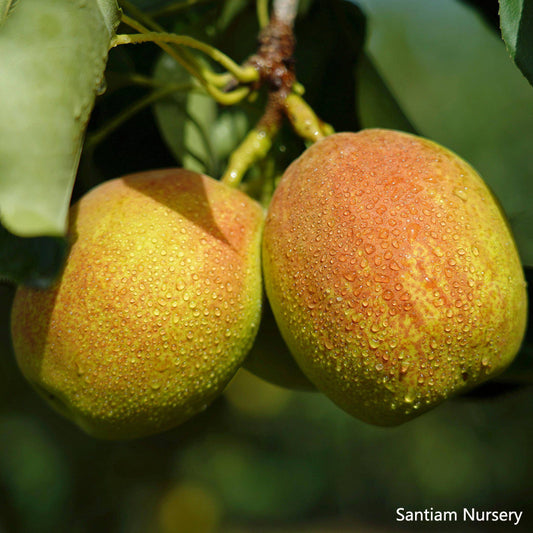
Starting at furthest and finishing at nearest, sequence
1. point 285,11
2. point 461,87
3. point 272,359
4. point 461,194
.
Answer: point 461,87, point 285,11, point 272,359, point 461,194

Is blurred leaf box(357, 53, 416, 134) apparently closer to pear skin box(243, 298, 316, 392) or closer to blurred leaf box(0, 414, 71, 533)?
pear skin box(243, 298, 316, 392)

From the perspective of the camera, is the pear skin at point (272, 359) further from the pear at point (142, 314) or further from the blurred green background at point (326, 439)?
the blurred green background at point (326, 439)

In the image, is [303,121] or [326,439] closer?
[303,121]

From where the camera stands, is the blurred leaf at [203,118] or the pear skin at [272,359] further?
the blurred leaf at [203,118]

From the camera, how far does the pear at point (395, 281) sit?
2.82ft

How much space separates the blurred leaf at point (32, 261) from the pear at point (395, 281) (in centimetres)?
31

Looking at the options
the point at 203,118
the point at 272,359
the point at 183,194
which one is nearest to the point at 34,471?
the point at 203,118

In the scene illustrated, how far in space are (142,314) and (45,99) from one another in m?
0.32

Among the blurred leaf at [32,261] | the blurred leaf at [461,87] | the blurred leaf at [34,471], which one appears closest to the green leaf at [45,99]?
the blurred leaf at [32,261]

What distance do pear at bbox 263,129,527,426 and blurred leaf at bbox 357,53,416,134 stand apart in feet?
0.93

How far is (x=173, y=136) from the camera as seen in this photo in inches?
53.4

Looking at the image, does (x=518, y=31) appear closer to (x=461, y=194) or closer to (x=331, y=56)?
(x=461, y=194)

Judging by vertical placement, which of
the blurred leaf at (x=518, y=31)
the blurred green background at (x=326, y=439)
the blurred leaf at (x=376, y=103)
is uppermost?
the blurred leaf at (x=518, y=31)

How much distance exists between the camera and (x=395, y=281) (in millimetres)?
856
